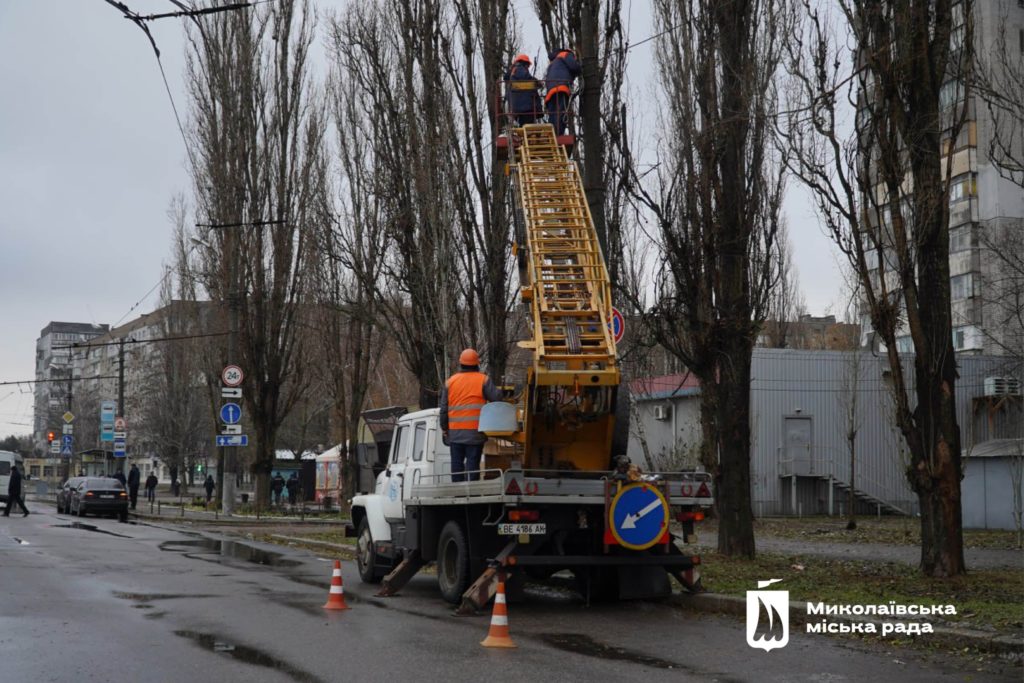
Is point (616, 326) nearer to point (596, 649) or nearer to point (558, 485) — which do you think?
point (558, 485)

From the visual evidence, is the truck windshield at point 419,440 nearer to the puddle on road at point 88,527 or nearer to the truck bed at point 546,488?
the truck bed at point 546,488

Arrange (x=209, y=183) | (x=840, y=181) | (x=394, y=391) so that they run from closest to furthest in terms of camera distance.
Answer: (x=840, y=181)
(x=209, y=183)
(x=394, y=391)

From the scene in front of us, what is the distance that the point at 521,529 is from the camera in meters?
11.7

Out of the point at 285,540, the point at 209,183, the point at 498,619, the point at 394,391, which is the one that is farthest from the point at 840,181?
the point at 394,391

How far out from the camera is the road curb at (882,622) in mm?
9086

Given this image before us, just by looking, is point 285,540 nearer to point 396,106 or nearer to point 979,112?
point 396,106

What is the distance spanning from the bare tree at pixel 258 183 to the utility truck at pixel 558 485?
21041 mm

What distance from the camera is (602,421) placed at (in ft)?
41.4

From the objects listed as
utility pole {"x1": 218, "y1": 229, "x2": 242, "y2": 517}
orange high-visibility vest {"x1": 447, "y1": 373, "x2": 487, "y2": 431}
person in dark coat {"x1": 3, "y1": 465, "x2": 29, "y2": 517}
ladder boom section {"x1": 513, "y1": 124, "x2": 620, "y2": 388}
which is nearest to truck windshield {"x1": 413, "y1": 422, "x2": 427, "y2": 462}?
orange high-visibility vest {"x1": 447, "y1": 373, "x2": 487, "y2": 431}

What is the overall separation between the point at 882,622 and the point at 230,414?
21843mm

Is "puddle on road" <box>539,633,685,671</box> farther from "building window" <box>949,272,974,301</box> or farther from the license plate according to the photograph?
"building window" <box>949,272,974,301</box>

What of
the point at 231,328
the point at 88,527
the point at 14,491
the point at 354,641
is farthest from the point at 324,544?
the point at 14,491

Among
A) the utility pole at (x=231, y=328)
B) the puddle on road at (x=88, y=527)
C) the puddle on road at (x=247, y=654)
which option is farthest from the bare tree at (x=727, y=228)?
the utility pole at (x=231, y=328)

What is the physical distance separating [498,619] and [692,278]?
7684 mm
